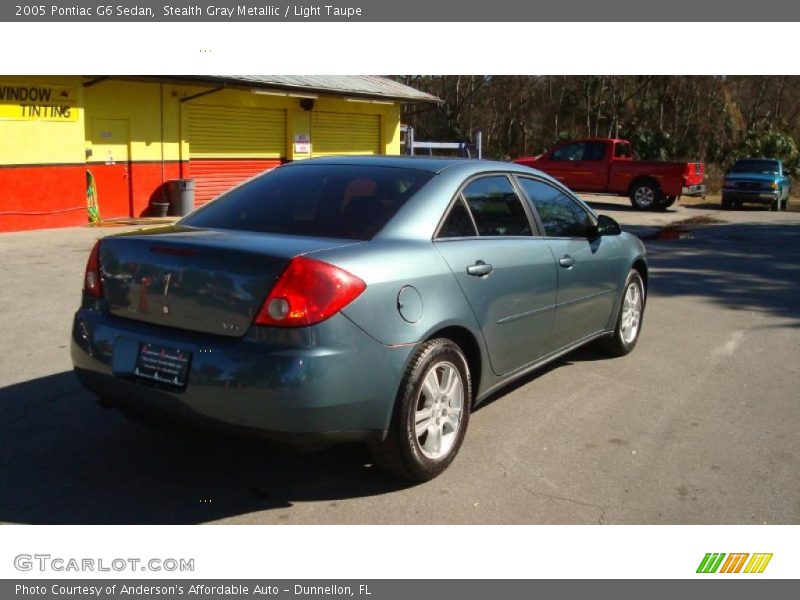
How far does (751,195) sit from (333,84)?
13200 millimetres

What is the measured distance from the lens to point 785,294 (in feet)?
33.4

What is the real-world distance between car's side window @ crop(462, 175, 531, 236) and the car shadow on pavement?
1.51 meters

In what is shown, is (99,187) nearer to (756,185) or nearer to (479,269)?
(479,269)

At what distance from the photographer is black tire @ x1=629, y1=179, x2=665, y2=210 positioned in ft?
77.8

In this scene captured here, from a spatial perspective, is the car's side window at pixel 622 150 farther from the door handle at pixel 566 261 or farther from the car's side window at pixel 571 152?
the door handle at pixel 566 261

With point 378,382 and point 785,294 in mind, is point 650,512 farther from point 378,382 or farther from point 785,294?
point 785,294

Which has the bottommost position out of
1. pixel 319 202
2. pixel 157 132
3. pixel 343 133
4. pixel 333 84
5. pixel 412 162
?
pixel 319 202

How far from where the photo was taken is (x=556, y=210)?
19.0 ft

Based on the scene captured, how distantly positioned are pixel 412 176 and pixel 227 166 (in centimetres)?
1683

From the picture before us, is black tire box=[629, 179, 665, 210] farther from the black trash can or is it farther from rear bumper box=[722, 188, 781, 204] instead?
the black trash can

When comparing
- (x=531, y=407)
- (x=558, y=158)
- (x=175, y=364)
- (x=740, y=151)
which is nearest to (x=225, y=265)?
(x=175, y=364)

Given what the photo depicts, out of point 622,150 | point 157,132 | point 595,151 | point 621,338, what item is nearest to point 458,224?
point 621,338
